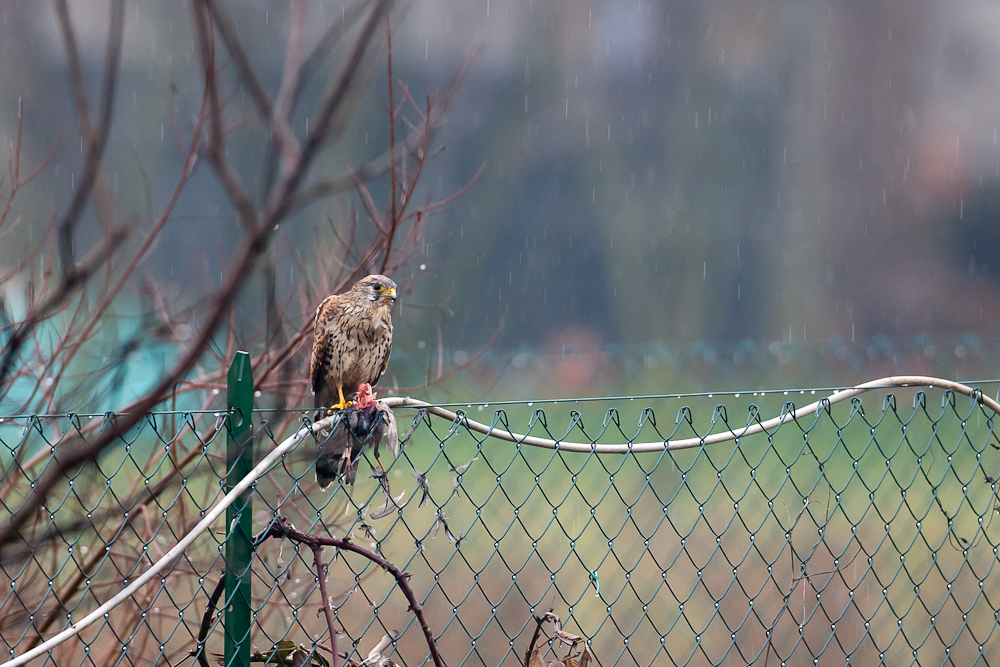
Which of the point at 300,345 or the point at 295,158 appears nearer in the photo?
the point at 295,158

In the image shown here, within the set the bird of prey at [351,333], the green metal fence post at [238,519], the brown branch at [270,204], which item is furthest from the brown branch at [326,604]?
the bird of prey at [351,333]

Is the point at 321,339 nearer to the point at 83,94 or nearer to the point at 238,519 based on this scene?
the point at 238,519

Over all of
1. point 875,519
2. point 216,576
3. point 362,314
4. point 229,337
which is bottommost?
point 875,519

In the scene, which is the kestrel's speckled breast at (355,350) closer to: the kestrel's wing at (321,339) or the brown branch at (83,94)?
the kestrel's wing at (321,339)

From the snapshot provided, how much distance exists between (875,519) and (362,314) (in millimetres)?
4196

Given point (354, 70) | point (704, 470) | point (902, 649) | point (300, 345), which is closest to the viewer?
point (354, 70)

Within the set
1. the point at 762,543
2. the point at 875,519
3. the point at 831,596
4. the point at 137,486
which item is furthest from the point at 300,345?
the point at 875,519

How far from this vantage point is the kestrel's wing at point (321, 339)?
2.36 metres

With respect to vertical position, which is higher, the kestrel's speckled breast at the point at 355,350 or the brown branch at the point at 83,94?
the brown branch at the point at 83,94

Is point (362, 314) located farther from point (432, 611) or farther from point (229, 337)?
point (432, 611)

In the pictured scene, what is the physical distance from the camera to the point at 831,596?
4.54 meters

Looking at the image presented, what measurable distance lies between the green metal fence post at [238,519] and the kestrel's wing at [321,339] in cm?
93

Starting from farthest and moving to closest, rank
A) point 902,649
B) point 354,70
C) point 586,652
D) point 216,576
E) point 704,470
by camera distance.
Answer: point 704,470, point 902,649, point 216,576, point 586,652, point 354,70

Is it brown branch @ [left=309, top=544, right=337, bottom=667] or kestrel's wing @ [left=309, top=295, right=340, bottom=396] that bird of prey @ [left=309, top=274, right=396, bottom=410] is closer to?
kestrel's wing @ [left=309, top=295, right=340, bottom=396]
